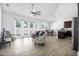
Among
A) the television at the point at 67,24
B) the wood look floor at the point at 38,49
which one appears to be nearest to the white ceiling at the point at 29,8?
the television at the point at 67,24

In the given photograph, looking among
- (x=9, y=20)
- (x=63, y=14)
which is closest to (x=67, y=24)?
(x=63, y=14)

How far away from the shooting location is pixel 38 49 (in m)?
2.67

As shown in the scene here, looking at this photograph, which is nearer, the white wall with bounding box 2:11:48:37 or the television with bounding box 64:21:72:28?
the white wall with bounding box 2:11:48:37

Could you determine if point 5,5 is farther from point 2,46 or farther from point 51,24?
point 51,24

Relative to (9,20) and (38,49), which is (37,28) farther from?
(9,20)

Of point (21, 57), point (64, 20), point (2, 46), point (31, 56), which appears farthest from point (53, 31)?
point (2, 46)

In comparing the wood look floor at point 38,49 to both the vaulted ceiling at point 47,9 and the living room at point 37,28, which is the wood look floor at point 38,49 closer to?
the living room at point 37,28

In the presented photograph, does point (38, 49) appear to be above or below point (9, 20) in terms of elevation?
below

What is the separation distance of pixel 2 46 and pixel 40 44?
1.14 m

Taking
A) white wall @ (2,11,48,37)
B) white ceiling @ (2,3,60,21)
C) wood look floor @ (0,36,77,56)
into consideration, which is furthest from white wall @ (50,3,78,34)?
white wall @ (2,11,48,37)

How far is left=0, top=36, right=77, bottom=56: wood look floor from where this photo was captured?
2.61 m

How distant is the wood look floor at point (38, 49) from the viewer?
103 inches

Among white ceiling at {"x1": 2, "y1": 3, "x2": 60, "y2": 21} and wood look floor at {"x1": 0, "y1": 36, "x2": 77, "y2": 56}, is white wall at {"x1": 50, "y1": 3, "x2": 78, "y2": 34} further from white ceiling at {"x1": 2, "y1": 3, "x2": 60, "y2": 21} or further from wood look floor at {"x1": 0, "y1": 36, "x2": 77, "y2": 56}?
wood look floor at {"x1": 0, "y1": 36, "x2": 77, "y2": 56}

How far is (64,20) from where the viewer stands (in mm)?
2744
